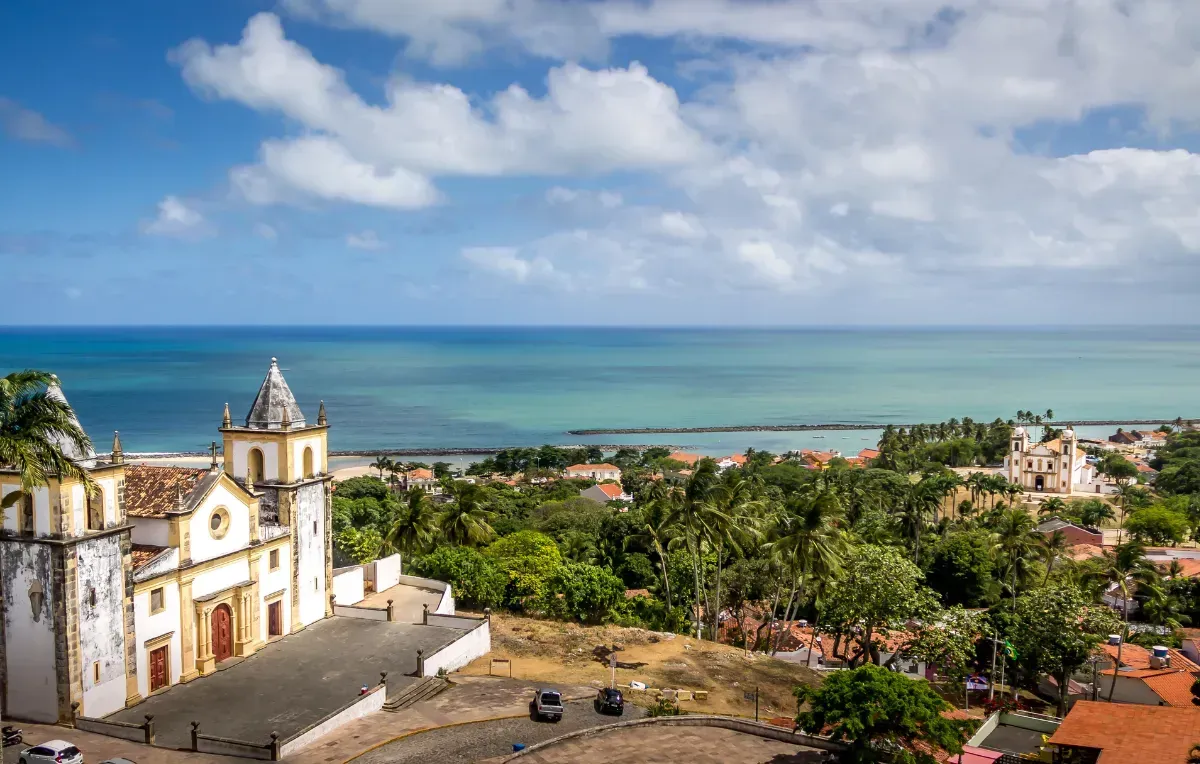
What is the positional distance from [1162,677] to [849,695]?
19.8m

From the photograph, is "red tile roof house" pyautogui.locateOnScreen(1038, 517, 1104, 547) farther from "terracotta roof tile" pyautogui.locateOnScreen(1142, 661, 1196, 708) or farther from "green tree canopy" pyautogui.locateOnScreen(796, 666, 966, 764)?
"green tree canopy" pyautogui.locateOnScreen(796, 666, 966, 764)

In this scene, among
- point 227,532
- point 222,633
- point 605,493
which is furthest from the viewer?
point 605,493

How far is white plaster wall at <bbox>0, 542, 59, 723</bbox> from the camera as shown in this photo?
2280cm

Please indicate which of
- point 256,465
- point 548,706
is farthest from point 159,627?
point 548,706

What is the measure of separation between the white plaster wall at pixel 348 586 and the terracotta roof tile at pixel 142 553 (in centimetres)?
922

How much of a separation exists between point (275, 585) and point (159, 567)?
17.7 feet

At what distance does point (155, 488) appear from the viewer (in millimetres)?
27156

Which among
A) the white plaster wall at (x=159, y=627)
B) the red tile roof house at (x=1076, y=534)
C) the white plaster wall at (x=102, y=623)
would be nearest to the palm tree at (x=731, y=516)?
the white plaster wall at (x=159, y=627)

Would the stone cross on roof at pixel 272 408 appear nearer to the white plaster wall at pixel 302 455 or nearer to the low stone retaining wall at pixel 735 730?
the white plaster wall at pixel 302 455

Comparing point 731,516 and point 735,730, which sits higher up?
point 731,516

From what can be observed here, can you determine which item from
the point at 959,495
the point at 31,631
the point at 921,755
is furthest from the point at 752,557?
the point at 959,495

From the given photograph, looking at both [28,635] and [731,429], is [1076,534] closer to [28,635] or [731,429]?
[28,635]

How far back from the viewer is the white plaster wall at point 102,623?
23.1m

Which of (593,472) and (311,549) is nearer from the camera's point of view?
(311,549)
